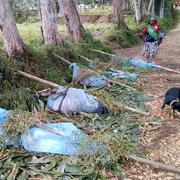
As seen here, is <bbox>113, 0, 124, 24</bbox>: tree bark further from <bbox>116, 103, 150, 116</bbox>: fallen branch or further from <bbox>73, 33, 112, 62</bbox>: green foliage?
<bbox>116, 103, 150, 116</bbox>: fallen branch

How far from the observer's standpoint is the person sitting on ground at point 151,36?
977 centimetres

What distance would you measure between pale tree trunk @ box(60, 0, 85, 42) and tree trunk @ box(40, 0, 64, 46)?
216 centimetres

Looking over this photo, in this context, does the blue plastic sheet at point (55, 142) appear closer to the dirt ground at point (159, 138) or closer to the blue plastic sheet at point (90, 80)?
the dirt ground at point (159, 138)

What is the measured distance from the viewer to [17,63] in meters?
6.80

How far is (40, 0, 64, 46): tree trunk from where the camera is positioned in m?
8.75

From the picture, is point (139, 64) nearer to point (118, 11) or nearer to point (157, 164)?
point (157, 164)

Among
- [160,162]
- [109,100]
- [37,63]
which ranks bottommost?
[160,162]

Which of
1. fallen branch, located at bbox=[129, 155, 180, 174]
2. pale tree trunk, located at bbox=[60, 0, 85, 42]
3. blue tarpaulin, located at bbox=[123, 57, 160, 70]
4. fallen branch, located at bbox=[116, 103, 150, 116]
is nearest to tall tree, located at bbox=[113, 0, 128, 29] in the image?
pale tree trunk, located at bbox=[60, 0, 85, 42]

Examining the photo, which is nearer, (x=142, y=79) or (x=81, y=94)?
(x=81, y=94)

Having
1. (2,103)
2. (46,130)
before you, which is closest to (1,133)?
(46,130)

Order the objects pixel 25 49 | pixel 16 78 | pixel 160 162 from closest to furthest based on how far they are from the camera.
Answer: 1. pixel 160 162
2. pixel 16 78
3. pixel 25 49

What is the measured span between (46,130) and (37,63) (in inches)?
114

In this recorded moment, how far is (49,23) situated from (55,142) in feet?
16.1

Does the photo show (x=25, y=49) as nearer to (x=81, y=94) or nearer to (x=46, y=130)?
(x=81, y=94)
